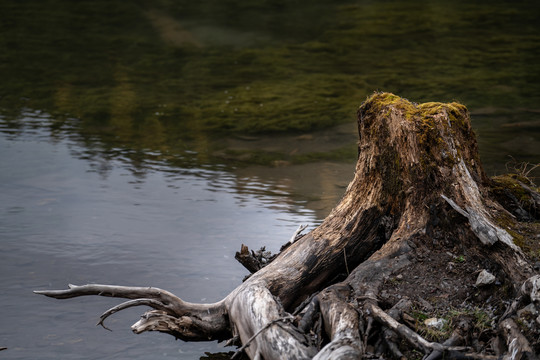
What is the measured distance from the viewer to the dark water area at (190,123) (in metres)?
5.68

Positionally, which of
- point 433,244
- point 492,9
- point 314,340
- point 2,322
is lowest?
point 2,322

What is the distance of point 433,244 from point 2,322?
126 inches

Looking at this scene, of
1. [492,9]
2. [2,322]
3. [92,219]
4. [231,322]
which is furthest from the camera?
[492,9]

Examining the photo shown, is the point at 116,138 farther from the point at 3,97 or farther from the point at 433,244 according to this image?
the point at 433,244

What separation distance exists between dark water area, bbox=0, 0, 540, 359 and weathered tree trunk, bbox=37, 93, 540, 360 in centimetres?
55

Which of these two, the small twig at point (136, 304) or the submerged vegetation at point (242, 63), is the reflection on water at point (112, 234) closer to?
the small twig at point (136, 304)

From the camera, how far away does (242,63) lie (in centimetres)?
1451

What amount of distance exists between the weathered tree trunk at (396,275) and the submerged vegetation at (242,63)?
4.30 meters

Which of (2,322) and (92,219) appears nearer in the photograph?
(2,322)

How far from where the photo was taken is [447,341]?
3488 mm

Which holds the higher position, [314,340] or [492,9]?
[492,9]

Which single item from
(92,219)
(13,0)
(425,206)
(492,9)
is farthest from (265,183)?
(13,0)

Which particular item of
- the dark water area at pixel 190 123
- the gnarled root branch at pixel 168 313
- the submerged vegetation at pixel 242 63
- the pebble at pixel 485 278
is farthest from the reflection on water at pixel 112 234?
the pebble at pixel 485 278

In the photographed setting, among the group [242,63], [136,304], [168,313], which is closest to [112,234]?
[168,313]
